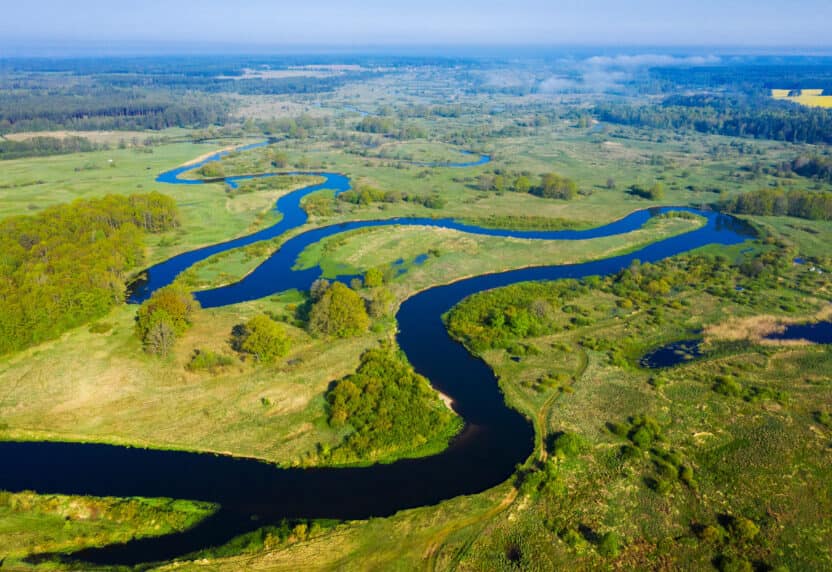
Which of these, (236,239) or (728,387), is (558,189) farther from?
(728,387)

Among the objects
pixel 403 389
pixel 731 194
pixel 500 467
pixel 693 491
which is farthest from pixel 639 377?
pixel 731 194

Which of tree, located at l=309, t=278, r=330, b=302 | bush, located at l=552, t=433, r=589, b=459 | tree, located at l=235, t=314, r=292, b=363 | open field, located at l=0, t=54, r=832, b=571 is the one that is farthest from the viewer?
tree, located at l=309, t=278, r=330, b=302

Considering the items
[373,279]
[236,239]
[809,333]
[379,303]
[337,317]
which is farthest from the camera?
[236,239]

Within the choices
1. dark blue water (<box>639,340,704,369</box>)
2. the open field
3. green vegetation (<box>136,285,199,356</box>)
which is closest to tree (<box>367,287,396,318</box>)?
the open field

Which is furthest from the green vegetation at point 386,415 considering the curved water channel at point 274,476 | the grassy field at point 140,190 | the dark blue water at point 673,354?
the grassy field at point 140,190

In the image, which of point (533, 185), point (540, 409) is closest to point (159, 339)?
point (540, 409)

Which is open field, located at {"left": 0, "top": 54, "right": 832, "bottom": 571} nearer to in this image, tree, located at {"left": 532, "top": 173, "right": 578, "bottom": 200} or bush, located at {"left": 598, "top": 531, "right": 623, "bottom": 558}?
bush, located at {"left": 598, "top": 531, "right": 623, "bottom": 558}

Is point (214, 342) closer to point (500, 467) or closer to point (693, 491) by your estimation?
point (500, 467)
